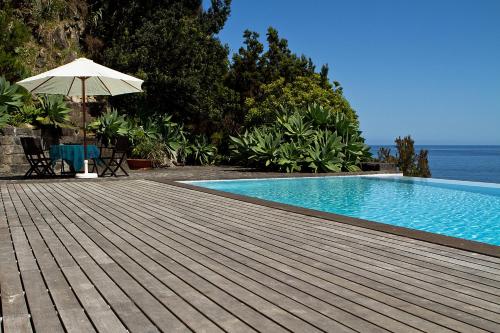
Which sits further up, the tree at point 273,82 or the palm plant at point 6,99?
the tree at point 273,82

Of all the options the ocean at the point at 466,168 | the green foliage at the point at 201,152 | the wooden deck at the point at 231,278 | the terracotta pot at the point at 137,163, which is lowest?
the ocean at the point at 466,168

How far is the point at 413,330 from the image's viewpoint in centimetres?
234

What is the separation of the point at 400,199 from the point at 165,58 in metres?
10.5

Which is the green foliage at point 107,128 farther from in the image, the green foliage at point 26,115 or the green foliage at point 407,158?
the green foliage at point 407,158

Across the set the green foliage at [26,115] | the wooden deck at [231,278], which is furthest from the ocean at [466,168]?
the wooden deck at [231,278]

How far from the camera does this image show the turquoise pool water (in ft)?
23.2

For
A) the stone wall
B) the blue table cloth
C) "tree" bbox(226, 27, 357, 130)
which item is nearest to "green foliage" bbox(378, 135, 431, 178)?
"tree" bbox(226, 27, 357, 130)

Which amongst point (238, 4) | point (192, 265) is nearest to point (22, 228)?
point (192, 265)

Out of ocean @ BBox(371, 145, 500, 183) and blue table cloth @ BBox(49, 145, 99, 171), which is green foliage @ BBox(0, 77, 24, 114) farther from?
ocean @ BBox(371, 145, 500, 183)

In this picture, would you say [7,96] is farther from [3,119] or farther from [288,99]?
[288,99]

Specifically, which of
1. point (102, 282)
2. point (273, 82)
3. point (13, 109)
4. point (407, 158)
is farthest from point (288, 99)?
point (102, 282)

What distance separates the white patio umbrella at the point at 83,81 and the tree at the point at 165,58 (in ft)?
14.6

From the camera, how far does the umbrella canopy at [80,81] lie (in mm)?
10328

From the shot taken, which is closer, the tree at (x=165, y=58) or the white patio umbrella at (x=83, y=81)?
the white patio umbrella at (x=83, y=81)
